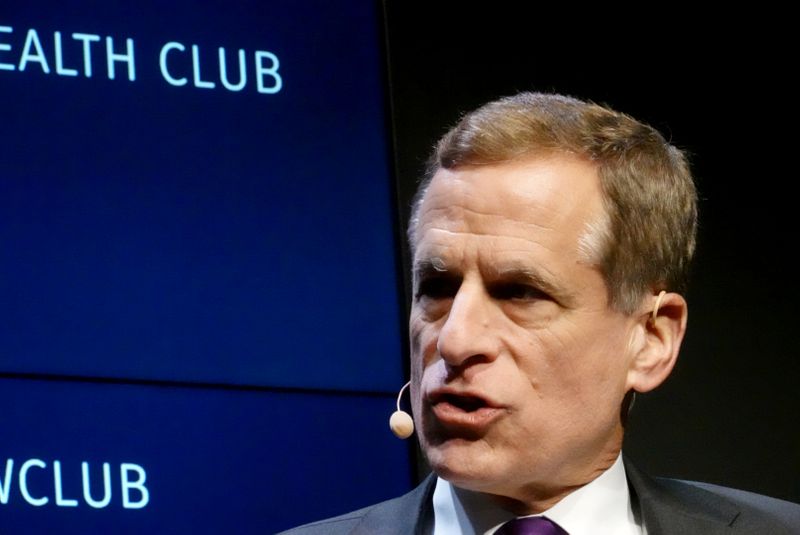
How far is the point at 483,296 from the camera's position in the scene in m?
2.08

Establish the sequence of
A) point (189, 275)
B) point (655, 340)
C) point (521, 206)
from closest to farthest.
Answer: point (521, 206)
point (655, 340)
point (189, 275)

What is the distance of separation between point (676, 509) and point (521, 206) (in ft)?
1.58

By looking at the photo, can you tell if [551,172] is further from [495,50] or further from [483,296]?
[495,50]

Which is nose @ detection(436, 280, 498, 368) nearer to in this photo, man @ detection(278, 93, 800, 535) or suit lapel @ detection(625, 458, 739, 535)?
man @ detection(278, 93, 800, 535)

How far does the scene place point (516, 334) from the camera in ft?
6.77

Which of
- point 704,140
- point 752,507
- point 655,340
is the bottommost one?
point 752,507

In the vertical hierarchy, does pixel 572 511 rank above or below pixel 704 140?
below

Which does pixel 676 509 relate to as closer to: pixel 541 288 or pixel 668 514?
pixel 668 514

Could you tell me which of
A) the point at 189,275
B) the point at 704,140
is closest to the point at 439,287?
the point at 189,275

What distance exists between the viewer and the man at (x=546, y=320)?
6.69ft

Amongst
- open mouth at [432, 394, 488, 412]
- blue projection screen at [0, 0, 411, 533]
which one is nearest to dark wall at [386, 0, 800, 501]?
blue projection screen at [0, 0, 411, 533]

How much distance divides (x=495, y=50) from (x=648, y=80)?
1.16 ft

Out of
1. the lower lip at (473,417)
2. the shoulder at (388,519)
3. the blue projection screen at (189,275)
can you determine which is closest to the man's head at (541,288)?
the lower lip at (473,417)

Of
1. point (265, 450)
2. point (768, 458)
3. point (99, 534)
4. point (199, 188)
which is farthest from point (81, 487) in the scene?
point (768, 458)
